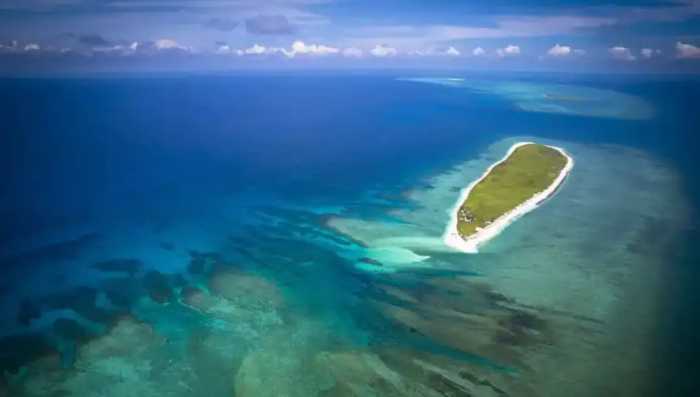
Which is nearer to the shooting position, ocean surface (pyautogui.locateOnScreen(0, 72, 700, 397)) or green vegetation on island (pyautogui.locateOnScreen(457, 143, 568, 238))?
ocean surface (pyautogui.locateOnScreen(0, 72, 700, 397))

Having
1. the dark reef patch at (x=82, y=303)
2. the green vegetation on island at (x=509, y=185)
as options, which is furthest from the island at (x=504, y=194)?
the dark reef patch at (x=82, y=303)

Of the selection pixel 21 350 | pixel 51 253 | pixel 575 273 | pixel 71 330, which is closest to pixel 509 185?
pixel 575 273

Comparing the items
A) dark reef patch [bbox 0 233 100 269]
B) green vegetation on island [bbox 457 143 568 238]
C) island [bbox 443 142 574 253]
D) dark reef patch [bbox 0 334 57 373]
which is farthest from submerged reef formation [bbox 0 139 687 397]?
dark reef patch [bbox 0 233 100 269]

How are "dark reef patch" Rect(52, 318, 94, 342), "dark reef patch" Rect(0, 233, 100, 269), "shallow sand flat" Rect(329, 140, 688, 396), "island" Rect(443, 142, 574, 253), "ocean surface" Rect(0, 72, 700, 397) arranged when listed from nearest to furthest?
1. "ocean surface" Rect(0, 72, 700, 397)
2. "shallow sand flat" Rect(329, 140, 688, 396)
3. "dark reef patch" Rect(52, 318, 94, 342)
4. "dark reef patch" Rect(0, 233, 100, 269)
5. "island" Rect(443, 142, 574, 253)

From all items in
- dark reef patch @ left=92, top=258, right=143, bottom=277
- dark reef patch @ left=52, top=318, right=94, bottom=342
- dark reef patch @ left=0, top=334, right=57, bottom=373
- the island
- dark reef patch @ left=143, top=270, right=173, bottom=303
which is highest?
the island

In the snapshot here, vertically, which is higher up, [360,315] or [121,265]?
[121,265]

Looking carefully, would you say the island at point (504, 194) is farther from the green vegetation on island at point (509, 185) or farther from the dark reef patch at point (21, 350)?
the dark reef patch at point (21, 350)

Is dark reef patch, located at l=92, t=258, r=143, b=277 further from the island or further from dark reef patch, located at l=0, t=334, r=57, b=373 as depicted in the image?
the island

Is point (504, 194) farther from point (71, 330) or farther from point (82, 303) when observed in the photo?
point (71, 330)
